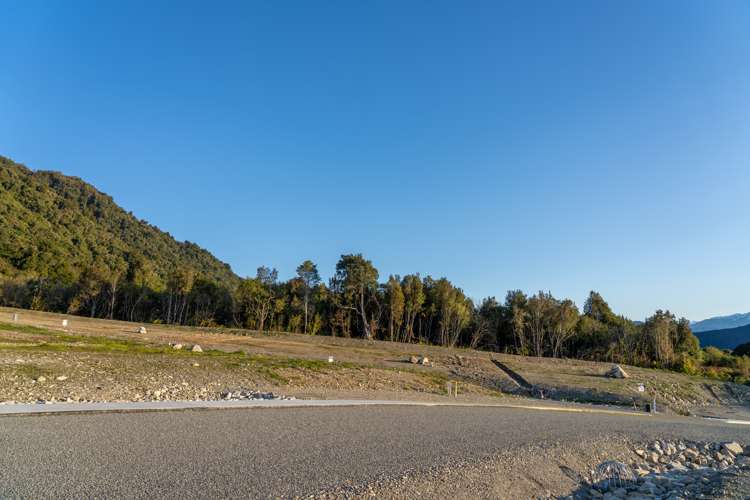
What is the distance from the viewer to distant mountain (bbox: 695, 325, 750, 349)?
560 ft

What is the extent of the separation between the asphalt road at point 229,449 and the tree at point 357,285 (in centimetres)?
5177

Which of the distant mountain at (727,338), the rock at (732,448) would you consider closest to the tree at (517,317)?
the rock at (732,448)

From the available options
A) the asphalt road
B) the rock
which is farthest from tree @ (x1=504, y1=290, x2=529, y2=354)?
the asphalt road

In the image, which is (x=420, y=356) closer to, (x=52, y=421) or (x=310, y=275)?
(x=310, y=275)

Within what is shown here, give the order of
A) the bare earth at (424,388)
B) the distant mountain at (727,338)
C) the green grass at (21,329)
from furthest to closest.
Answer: the distant mountain at (727,338) → the green grass at (21,329) → the bare earth at (424,388)

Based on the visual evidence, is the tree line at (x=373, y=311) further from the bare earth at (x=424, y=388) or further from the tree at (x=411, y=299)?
the bare earth at (x=424, y=388)

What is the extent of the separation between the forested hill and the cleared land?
1615 inches

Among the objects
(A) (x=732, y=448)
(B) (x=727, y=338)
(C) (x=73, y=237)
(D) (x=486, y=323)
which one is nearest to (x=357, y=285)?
(D) (x=486, y=323)

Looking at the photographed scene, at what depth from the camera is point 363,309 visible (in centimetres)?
6525

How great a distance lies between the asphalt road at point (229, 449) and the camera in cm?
637

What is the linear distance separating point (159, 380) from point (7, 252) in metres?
91.9

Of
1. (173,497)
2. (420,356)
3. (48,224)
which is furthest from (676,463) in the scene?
(48,224)

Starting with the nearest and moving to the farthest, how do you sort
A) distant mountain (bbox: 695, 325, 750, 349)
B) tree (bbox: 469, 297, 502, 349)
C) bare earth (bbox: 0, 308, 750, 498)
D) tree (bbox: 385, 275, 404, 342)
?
1. bare earth (bbox: 0, 308, 750, 498)
2. tree (bbox: 385, 275, 404, 342)
3. tree (bbox: 469, 297, 502, 349)
4. distant mountain (bbox: 695, 325, 750, 349)

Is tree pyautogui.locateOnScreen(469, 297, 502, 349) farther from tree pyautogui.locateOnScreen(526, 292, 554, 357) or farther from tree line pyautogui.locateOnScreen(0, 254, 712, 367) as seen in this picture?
tree pyautogui.locateOnScreen(526, 292, 554, 357)
